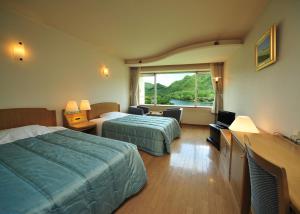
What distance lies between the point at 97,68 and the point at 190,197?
→ 12.3 ft

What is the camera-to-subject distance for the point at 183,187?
207cm

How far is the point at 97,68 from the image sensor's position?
165 inches

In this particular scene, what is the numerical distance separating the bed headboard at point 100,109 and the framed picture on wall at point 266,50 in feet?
11.9

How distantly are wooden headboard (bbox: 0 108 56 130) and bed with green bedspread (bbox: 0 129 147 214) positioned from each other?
0.56 meters

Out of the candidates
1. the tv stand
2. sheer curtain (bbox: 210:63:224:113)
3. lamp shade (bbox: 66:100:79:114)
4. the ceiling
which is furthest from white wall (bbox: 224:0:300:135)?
lamp shade (bbox: 66:100:79:114)

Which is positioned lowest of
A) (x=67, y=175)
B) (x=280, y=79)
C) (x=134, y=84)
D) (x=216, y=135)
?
(x=216, y=135)

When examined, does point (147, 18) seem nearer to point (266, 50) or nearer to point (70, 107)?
point (266, 50)

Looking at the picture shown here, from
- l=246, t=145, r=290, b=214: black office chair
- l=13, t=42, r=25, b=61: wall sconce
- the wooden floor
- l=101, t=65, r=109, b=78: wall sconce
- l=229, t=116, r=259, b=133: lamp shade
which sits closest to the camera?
l=246, t=145, r=290, b=214: black office chair

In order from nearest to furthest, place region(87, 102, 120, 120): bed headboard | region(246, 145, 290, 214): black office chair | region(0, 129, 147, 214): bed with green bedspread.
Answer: region(246, 145, 290, 214): black office chair, region(0, 129, 147, 214): bed with green bedspread, region(87, 102, 120, 120): bed headboard

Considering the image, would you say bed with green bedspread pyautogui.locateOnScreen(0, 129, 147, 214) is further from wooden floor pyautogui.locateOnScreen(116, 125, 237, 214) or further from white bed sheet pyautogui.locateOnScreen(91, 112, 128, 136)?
white bed sheet pyautogui.locateOnScreen(91, 112, 128, 136)

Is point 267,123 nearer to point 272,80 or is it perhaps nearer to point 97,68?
point 272,80

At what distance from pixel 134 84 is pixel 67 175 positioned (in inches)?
196

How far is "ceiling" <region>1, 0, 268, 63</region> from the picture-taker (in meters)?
2.14

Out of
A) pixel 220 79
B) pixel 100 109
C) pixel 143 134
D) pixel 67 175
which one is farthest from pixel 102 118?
pixel 220 79
